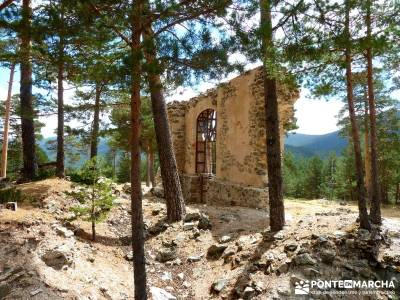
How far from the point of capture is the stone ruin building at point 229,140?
35.7 feet

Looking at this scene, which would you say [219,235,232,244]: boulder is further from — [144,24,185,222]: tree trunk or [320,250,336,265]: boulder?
[320,250,336,265]: boulder

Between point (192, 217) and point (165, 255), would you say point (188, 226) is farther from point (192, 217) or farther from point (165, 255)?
point (165, 255)

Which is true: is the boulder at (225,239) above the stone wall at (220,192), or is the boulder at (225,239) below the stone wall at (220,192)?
below

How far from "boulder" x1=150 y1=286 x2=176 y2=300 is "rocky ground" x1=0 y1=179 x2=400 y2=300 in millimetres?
18

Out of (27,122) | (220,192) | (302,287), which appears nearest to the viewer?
(302,287)

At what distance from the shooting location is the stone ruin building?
428 inches

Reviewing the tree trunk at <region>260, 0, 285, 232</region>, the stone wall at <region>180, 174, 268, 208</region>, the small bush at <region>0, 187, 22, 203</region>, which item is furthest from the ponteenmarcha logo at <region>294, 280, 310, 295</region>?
the small bush at <region>0, 187, 22, 203</region>

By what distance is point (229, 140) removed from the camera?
1259cm

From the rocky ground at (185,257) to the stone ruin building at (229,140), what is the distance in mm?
3393

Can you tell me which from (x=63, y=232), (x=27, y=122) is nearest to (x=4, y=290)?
(x=63, y=232)

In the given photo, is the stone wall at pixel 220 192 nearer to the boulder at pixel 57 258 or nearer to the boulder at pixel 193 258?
the boulder at pixel 193 258

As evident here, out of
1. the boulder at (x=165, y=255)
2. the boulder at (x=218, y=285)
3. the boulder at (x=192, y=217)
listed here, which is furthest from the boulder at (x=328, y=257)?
the boulder at (x=192, y=217)

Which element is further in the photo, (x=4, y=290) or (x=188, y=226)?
(x=188, y=226)

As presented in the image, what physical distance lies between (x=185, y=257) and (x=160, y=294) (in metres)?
1.54
